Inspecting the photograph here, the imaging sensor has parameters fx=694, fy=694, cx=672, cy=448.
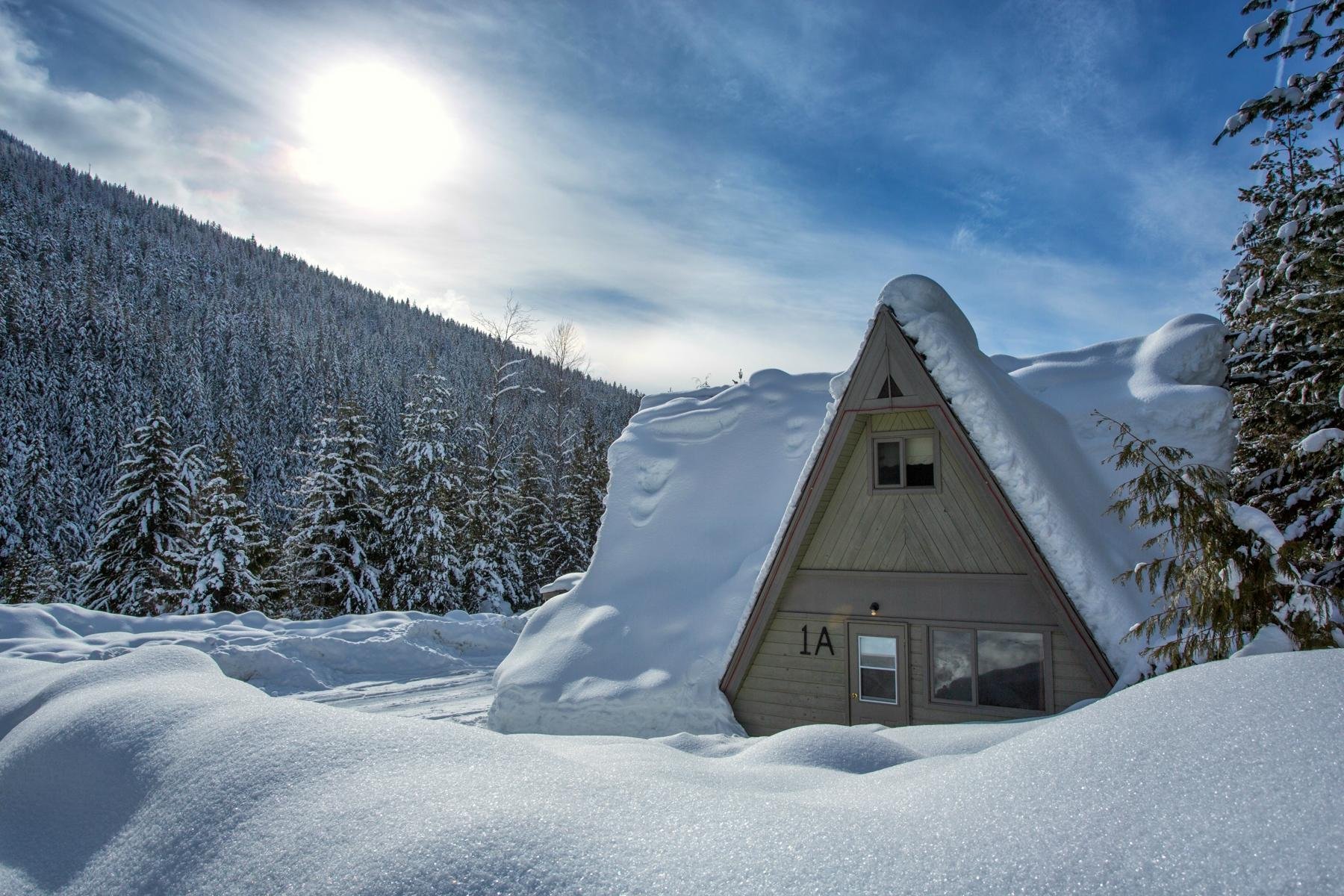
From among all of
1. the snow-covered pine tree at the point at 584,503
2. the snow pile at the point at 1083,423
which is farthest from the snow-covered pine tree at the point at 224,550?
the snow pile at the point at 1083,423

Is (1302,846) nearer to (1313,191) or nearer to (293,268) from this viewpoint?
(1313,191)

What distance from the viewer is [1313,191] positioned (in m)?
9.41

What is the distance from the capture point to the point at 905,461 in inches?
343

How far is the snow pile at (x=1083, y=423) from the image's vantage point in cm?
723

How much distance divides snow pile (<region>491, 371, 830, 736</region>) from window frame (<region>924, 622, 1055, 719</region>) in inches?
99.8

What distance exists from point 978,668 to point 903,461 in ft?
8.49

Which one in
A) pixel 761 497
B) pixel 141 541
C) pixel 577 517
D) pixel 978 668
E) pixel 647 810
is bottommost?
pixel 978 668

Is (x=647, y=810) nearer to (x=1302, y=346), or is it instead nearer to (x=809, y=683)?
(x=809, y=683)

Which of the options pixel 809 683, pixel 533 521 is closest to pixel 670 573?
pixel 809 683

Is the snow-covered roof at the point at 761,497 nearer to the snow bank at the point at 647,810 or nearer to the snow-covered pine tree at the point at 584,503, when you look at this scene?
the snow bank at the point at 647,810

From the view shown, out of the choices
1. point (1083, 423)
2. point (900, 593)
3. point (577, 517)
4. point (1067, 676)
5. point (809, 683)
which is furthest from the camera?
point (577, 517)

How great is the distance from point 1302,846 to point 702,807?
1408mm

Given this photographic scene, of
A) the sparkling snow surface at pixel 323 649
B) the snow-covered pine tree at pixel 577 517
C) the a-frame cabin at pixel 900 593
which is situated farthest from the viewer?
the snow-covered pine tree at pixel 577 517

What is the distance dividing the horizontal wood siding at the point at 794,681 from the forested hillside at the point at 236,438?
2114 cm
